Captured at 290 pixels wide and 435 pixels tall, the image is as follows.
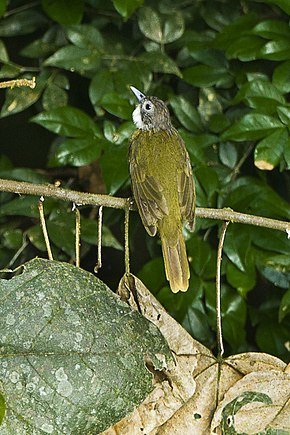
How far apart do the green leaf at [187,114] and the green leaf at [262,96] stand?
18cm

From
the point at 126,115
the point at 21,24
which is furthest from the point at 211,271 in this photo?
the point at 21,24

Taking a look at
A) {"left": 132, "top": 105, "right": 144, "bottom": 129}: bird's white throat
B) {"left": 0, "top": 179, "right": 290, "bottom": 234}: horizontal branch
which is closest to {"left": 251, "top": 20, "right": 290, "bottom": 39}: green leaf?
{"left": 132, "top": 105, "right": 144, "bottom": 129}: bird's white throat

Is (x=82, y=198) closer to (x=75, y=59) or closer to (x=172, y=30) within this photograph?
(x=75, y=59)

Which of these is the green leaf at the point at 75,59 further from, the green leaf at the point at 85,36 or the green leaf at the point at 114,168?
the green leaf at the point at 114,168

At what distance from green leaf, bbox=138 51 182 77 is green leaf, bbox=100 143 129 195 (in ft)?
0.97

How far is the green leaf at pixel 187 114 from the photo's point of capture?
2029 millimetres

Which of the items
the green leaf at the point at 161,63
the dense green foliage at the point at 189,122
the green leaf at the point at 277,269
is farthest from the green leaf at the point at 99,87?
the green leaf at the point at 277,269

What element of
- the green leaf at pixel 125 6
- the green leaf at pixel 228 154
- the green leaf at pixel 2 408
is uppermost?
the green leaf at pixel 125 6

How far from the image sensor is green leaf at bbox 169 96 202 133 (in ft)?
6.66

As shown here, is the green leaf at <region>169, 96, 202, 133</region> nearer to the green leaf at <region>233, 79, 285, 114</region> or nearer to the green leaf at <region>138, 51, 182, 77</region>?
the green leaf at <region>138, 51, 182, 77</region>

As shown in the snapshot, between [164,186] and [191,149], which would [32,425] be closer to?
[164,186]

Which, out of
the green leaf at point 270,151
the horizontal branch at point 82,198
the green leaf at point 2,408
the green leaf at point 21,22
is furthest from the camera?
the green leaf at point 21,22

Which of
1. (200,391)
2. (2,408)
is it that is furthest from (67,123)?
(2,408)

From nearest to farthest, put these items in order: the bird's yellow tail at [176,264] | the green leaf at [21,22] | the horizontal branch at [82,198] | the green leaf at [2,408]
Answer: the green leaf at [2,408], the horizontal branch at [82,198], the bird's yellow tail at [176,264], the green leaf at [21,22]
